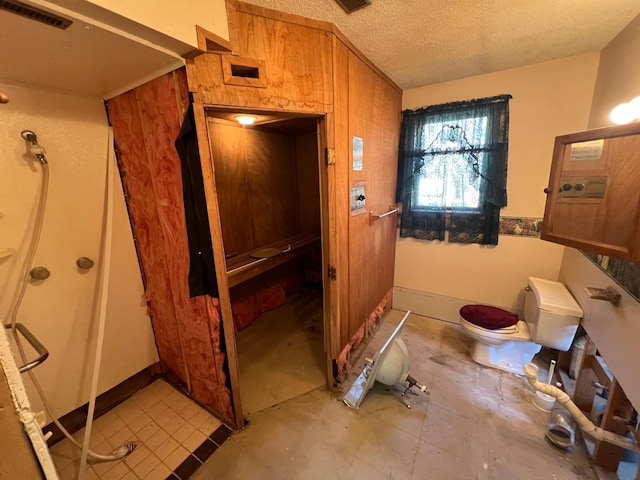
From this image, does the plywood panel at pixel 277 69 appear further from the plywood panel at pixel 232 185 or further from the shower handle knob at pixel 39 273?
the shower handle knob at pixel 39 273

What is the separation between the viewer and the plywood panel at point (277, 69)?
1.25 meters

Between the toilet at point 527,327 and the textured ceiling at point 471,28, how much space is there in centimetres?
178

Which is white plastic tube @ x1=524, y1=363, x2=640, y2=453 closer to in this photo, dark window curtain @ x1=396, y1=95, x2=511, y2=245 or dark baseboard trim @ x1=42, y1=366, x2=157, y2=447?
dark window curtain @ x1=396, y1=95, x2=511, y2=245

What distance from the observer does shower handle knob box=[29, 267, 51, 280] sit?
143 centimetres

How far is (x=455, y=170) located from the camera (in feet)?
8.11

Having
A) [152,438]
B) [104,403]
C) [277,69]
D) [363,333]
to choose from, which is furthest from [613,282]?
[104,403]

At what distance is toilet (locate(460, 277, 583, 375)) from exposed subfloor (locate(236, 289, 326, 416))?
53.8 inches

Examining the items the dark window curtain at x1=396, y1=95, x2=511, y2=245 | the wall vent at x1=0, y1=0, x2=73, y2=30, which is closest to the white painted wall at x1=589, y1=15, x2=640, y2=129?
the dark window curtain at x1=396, y1=95, x2=511, y2=245

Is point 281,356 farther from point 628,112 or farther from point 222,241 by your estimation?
point 628,112

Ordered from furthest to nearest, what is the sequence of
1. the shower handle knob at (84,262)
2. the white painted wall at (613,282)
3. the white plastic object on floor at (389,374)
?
the white plastic object on floor at (389,374) < the shower handle knob at (84,262) < the white painted wall at (613,282)

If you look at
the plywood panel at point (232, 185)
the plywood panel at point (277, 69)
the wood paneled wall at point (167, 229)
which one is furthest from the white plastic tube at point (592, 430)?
the plywood panel at point (232, 185)

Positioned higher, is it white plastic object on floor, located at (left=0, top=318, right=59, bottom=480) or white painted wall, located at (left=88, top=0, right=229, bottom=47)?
white painted wall, located at (left=88, top=0, right=229, bottom=47)

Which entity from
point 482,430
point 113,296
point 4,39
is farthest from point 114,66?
point 482,430

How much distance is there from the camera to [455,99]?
241 cm
